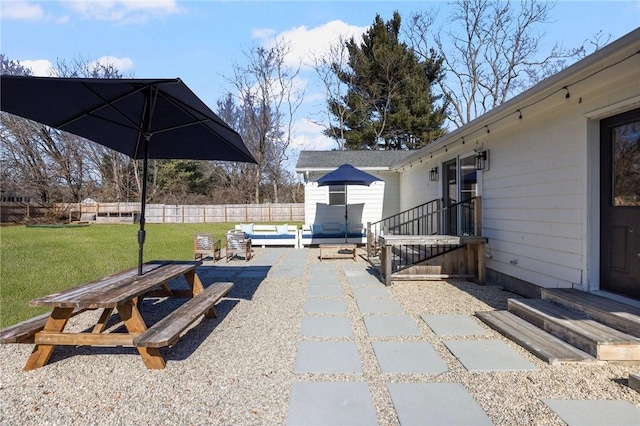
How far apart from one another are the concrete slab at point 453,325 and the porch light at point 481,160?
3241 mm

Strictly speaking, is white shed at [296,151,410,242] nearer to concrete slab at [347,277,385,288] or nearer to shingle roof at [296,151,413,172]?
shingle roof at [296,151,413,172]

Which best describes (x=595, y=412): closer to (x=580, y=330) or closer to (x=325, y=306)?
(x=580, y=330)

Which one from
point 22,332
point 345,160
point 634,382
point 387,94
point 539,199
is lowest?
point 634,382

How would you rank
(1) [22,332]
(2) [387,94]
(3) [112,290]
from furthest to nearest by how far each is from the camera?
(2) [387,94]
(3) [112,290]
(1) [22,332]

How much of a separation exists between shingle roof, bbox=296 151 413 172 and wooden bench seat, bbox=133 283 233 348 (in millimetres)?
8162

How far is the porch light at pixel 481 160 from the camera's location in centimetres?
645

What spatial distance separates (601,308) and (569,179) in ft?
5.51

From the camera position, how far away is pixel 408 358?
3184 millimetres

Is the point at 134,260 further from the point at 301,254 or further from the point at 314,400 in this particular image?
the point at 314,400

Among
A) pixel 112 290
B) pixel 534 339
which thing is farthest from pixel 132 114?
pixel 534 339

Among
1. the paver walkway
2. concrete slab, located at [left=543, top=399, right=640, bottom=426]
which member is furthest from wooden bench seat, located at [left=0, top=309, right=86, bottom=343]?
concrete slab, located at [left=543, top=399, right=640, bottom=426]

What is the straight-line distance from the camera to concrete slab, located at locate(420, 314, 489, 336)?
3.81m

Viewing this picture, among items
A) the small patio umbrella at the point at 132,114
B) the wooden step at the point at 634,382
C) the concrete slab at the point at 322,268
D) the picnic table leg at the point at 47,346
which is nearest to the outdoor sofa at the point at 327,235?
the concrete slab at the point at 322,268

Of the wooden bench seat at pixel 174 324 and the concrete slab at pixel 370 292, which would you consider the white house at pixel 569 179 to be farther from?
the wooden bench seat at pixel 174 324
